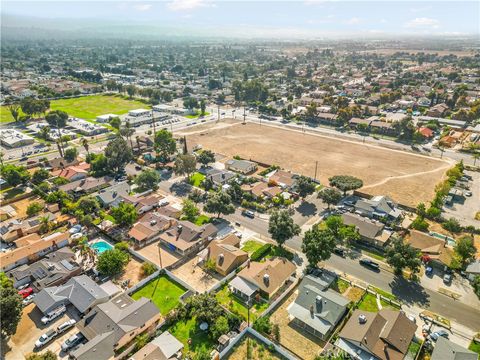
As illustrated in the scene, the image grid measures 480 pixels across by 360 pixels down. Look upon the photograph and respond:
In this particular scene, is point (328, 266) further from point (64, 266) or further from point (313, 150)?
point (313, 150)

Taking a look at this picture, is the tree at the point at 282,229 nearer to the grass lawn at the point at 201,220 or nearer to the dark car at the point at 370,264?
the dark car at the point at 370,264

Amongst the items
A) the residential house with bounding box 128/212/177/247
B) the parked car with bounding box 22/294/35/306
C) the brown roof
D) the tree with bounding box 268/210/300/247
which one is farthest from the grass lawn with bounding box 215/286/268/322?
the parked car with bounding box 22/294/35/306

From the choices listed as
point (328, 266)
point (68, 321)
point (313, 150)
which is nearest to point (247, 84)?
point (313, 150)

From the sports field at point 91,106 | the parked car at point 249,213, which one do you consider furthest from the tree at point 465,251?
the sports field at point 91,106

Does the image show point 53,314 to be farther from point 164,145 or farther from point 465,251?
point 465,251

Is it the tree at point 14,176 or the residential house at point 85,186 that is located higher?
the tree at point 14,176

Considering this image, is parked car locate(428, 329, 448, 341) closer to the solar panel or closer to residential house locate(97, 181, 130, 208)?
the solar panel

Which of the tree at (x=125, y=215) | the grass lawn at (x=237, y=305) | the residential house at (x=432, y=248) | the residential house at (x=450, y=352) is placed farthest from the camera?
the tree at (x=125, y=215)
